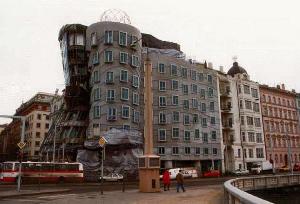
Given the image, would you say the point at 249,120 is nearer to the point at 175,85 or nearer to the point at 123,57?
the point at 175,85

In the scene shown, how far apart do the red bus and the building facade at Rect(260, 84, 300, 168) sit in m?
47.4

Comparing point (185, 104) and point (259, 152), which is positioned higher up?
point (185, 104)

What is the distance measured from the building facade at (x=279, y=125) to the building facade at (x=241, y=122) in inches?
109

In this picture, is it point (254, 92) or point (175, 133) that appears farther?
point (254, 92)

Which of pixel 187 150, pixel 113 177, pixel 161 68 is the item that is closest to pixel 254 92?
pixel 187 150

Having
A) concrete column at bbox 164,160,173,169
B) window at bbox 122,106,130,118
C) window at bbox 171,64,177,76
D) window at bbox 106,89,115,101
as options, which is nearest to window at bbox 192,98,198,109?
window at bbox 171,64,177,76

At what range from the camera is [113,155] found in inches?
2104

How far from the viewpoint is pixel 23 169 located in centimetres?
4438

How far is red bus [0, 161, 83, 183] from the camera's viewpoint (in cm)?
4491

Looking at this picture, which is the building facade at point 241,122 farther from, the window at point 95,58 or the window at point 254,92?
the window at point 95,58

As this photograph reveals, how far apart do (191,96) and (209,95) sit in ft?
17.6

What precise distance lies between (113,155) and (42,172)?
11.5 metres

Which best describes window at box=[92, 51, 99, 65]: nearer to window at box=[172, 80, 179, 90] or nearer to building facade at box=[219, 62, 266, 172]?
window at box=[172, 80, 179, 90]

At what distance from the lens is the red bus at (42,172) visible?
44.9m
